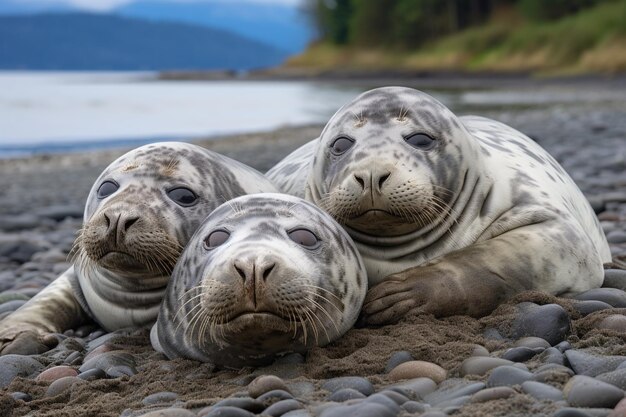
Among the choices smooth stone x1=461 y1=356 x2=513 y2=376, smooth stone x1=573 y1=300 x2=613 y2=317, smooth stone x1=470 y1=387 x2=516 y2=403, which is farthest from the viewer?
smooth stone x1=573 y1=300 x2=613 y2=317

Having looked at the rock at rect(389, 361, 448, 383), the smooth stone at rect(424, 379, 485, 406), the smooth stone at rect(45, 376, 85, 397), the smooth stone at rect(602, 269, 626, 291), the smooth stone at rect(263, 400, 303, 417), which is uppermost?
the smooth stone at rect(263, 400, 303, 417)

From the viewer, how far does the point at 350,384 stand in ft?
10.8

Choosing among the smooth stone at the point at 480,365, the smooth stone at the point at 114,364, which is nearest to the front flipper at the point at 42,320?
the smooth stone at the point at 114,364

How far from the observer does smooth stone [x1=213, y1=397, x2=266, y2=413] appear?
3.09m

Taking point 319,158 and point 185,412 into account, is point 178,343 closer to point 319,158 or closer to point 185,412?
point 185,412

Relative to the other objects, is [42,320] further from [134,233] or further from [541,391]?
[541,391]

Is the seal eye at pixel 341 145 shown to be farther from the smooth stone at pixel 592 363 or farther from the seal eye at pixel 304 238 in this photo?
the smooth stone at pixel 592 363

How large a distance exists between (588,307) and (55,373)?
206 centimetres

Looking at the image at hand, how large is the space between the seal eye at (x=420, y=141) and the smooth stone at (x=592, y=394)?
1.66 meters

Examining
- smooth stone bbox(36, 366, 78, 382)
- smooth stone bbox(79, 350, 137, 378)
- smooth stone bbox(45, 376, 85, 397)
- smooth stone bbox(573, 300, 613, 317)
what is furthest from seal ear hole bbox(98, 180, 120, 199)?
smooth stone bbox(573, 300, 613, 317)

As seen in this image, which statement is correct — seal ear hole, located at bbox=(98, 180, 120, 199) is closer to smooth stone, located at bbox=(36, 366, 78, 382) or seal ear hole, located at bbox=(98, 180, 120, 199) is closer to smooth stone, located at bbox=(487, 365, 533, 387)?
smooth stone, located at bbox=(36, 366, 78, 382)

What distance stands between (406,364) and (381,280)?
910mm

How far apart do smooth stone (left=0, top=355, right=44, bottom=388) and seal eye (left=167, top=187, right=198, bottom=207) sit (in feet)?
3.03

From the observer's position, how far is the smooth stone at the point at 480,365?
333 centimetres
